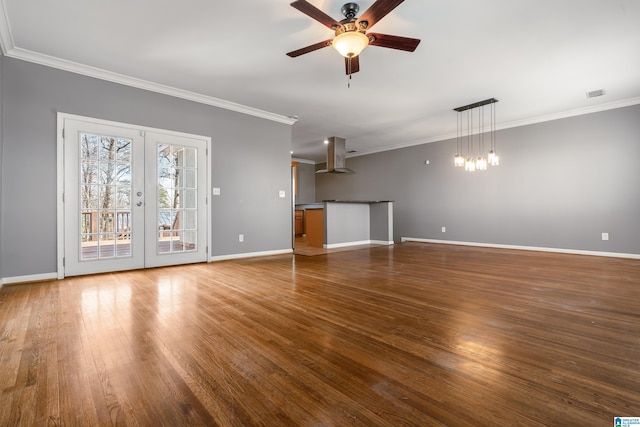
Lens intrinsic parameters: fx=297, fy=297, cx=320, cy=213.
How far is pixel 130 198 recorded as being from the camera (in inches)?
159

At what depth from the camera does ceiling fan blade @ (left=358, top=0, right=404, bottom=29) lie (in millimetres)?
2184

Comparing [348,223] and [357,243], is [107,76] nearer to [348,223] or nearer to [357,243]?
[348,223]

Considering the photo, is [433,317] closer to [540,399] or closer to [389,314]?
[389,314]

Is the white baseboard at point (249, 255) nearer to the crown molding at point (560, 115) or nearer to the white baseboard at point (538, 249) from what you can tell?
the white baseboard at point (538, 249)

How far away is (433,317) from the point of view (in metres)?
2.23

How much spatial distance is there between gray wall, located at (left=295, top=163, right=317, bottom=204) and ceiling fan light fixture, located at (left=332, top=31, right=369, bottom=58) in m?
7.75

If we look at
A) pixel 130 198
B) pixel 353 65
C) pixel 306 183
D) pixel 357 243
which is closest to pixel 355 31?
pixel 353 65

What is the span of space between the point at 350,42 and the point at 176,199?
335 cm

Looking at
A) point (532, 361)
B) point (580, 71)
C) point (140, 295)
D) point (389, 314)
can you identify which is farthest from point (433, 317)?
point (580, 71)

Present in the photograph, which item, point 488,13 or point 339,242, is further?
point 339,242

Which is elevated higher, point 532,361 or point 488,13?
point 488,13

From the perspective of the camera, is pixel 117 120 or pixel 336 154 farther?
pixel 336 154

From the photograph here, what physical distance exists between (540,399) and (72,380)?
82.6 inches

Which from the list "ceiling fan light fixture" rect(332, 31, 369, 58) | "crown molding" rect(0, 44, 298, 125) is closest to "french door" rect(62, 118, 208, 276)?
"crown molding" rect(0, 44, 298, 125)
